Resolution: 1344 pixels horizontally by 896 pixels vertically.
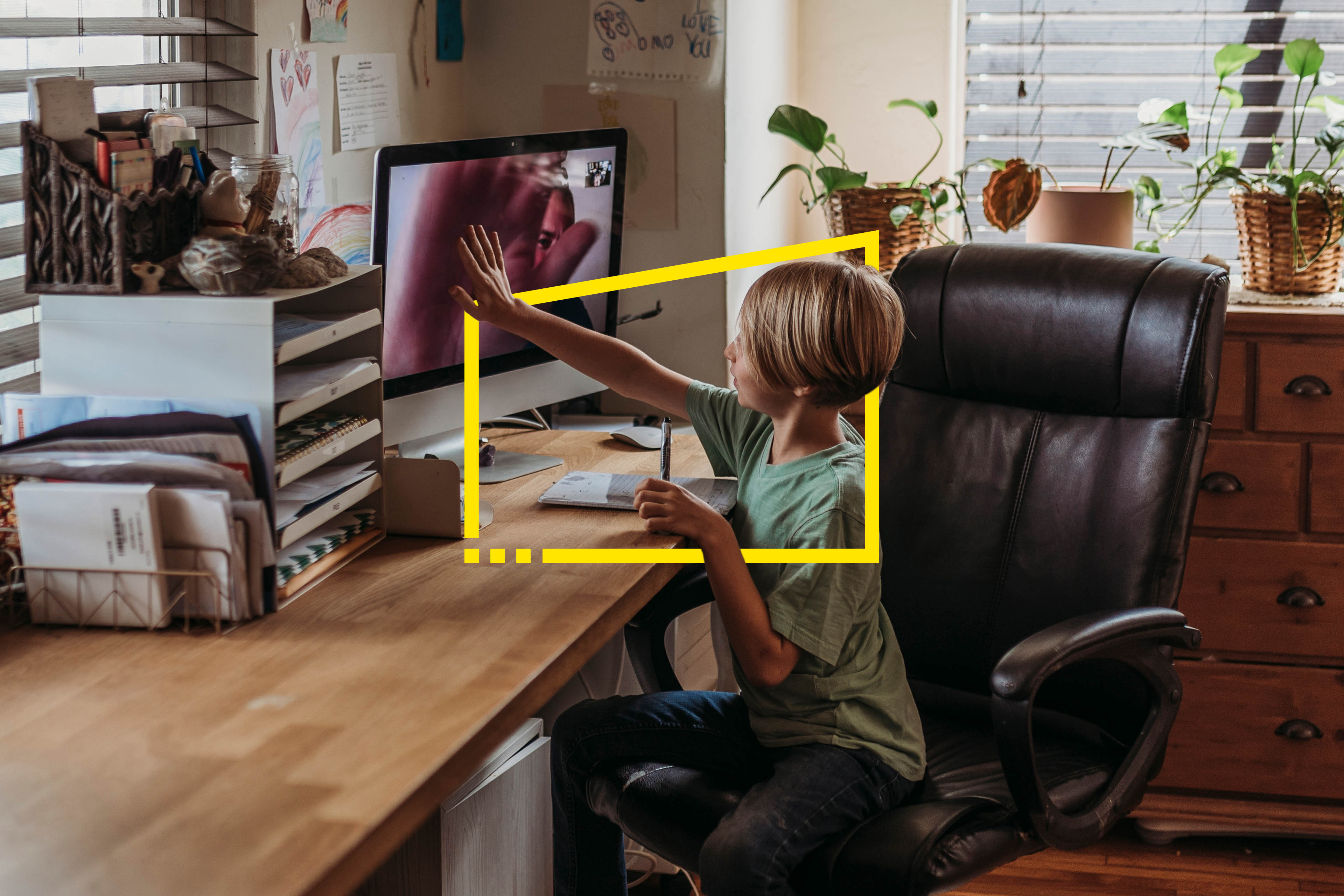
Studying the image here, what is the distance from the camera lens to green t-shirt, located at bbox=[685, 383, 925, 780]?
1229mm

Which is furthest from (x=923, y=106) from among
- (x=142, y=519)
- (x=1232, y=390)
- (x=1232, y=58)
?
(x=142, y=519)

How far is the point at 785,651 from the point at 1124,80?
1.89 meters

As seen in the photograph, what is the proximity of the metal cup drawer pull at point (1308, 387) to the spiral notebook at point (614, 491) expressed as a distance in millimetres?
1040

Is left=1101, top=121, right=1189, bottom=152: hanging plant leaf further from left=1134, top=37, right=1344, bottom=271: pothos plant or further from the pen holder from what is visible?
the pen holder

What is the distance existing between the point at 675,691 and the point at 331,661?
1.57ft

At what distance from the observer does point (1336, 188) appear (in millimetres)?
2160

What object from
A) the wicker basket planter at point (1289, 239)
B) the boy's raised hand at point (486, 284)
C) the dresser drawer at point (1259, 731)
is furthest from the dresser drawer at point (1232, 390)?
the boy's raised hand at point (486, 284)

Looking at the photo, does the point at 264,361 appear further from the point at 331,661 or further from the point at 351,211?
the point at 351,211

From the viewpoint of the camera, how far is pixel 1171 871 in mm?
2088

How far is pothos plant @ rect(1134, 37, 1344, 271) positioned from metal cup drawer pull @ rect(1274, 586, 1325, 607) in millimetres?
570

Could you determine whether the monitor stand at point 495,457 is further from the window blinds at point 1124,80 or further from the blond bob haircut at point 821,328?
the window blinds at point 1124,80

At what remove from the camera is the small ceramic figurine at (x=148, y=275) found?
118 cm

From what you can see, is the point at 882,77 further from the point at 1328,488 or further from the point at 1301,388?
the point at 1328,488

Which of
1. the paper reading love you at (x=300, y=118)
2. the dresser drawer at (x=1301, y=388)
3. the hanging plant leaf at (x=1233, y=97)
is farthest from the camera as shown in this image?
the hanging plant leaf at (x=1233, y=97)
